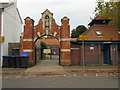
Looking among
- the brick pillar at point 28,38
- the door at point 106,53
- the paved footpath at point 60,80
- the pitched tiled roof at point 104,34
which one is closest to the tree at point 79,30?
the pitched tiled roof at point 104,34

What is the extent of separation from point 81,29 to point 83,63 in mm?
30933

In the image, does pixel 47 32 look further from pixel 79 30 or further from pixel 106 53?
pixel 79 30

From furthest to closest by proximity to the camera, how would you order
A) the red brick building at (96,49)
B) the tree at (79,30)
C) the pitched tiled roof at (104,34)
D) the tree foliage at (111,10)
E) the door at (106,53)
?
the tree at (79,30) → the door at (106,53) → the pitched tiled roof at (104,34) → the red brick building at (96,49) → the tree foliage at (111,10)

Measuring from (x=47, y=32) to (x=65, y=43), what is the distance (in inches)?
108

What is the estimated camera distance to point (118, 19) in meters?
15.2

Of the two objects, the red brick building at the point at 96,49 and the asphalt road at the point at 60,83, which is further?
the red brick building at the point at 96,49

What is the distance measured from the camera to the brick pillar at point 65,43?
57.1 feet

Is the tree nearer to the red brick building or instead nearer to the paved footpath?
the red brick building

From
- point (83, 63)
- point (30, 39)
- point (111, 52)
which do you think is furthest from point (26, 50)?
point (111, 52)

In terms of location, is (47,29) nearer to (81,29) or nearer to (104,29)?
(104,29)

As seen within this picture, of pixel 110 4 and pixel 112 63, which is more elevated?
pixel 110 4

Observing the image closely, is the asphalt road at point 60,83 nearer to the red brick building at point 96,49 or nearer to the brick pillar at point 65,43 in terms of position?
the brick pillar at point 65,43

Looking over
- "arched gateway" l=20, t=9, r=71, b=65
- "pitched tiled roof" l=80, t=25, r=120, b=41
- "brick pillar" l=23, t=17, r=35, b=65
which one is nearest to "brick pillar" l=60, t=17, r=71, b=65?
"arched gateway" l=20, t=9, r=71, b=65

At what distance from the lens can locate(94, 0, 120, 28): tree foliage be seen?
15247 millimetres
